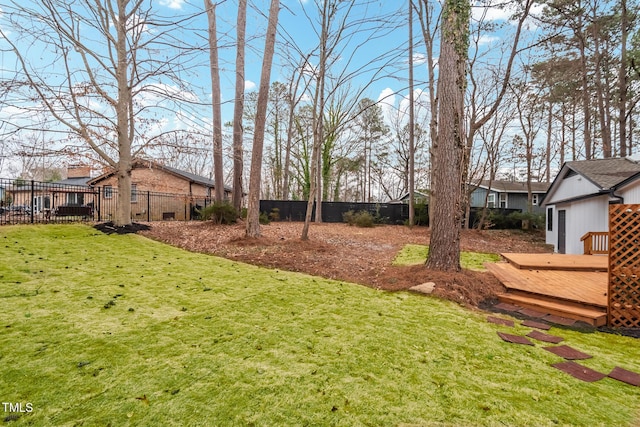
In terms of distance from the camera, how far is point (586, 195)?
9438mm

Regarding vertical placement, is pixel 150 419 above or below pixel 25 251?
below

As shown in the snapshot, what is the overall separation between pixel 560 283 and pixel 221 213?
9415 millimetres

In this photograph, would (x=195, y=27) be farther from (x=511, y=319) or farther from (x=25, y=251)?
(x=511, y=319)

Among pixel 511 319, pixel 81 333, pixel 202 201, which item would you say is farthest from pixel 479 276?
pixel 202 201

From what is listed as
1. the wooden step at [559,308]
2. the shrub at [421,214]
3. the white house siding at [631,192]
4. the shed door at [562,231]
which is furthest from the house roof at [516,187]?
the wooden step at [559,308]

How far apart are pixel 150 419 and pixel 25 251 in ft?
18.8

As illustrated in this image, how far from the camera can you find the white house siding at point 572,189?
385 inches

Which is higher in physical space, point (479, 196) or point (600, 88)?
point (600, 88)

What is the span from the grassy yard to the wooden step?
391mm

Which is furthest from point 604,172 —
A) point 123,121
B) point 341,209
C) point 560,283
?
point 123,121

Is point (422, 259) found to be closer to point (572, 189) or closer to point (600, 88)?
point (572, 189)

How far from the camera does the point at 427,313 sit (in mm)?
3686

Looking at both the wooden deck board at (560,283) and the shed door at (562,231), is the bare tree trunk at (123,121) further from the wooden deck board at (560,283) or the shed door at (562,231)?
the shed door at (562,231)

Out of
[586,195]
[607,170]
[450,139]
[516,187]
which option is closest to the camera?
[450,139]
